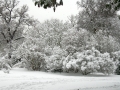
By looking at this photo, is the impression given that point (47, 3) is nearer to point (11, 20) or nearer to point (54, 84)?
point (54, 84)

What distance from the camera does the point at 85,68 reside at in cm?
1522

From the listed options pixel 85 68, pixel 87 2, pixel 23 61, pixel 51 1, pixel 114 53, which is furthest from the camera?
pixel 87 2

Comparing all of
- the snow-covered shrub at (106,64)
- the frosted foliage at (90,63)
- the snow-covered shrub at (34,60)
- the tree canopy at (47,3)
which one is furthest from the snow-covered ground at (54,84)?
the snow-covered shrub at (34,60)

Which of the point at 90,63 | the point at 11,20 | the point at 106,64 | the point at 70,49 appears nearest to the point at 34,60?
the point at 70,49

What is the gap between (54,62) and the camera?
17.4 m

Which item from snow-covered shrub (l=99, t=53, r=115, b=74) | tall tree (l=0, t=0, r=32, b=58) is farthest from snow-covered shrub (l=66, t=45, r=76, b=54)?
tall tree (l=0, t=0, r=32, b=58)

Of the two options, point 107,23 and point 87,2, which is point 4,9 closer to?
point 87,2

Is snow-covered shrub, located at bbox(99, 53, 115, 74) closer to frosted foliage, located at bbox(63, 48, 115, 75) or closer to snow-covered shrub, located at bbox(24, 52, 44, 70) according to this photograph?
frosted foliage, located at bbox(63, 48, 115, 75)

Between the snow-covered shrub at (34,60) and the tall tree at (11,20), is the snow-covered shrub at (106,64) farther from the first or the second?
the tall tree at (11,20)

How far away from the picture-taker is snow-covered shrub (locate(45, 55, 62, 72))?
17464mm

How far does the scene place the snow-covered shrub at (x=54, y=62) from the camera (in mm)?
17464

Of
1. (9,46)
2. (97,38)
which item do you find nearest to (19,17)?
(9,46)

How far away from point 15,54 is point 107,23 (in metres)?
11.3

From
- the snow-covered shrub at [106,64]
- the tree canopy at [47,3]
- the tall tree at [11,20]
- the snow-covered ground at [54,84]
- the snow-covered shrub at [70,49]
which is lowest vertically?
the snow-covered ground at [54,84]
